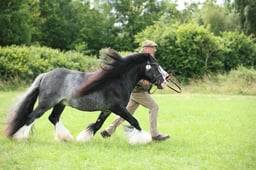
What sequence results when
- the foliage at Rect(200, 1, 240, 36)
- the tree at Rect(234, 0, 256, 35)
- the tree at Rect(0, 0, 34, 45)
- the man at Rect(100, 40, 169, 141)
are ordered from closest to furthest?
1. the man at Rect(100, 40, 169, 141)
2. the tree at Rect(0, 0, 34, 45)
3. the tree at Rect(234, 0, 256, 35)
4. the foliage at Rect(200, 1, 240, 36)

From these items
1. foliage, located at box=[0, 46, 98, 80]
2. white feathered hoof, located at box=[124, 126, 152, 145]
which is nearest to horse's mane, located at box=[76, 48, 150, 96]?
white feathered hoof, located at box=[124, 126, 152, 145]

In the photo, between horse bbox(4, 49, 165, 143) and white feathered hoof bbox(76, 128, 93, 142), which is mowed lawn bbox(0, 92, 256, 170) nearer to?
white feathered hoof bbox(76, 128, 93, 142)

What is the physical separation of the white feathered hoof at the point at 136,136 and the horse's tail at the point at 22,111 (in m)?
1.97

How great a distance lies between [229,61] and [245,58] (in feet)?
5.50

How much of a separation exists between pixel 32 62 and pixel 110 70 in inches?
652

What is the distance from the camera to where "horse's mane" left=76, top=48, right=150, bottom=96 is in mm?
8180

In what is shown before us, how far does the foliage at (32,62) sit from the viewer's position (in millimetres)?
23141

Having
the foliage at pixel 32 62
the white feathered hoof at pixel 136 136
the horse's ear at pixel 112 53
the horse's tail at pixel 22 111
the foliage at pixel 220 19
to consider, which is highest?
the horse's ear at pixel 112 53

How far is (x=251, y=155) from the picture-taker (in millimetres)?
7703

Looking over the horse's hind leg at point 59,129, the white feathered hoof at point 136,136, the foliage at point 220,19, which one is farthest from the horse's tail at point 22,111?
the foliage at point 220,19

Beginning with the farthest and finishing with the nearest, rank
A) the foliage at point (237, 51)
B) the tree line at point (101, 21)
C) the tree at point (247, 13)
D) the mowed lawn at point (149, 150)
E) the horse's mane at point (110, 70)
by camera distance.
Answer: the tree line at point (101, 21)
the tree at point (247, 13)
the foliage at point (237, 51)
the horse's mane at point (110, 70)
the mowed lawn at point (149, 150)

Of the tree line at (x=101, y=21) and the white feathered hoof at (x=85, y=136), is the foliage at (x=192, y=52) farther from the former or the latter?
the white feathered hoof at (x=85, y=136)

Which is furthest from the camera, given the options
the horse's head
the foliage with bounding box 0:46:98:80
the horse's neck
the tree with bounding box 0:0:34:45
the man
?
the tree with bounding box 0:0:34:45

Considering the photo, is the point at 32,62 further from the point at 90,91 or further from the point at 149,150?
the point at 149,150
